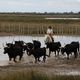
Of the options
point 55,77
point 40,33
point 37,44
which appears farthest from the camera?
point 40,33

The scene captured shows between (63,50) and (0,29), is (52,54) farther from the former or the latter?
(0,29)

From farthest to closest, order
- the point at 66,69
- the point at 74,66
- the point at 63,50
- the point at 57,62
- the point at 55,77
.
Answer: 1. the point at 63,50
2. the point at 57,62
3. the point at 74,66
4. the point at 66,69
5. the point at 55,77

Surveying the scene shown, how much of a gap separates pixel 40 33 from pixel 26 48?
25.1m

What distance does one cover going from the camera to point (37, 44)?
27406 millimetres

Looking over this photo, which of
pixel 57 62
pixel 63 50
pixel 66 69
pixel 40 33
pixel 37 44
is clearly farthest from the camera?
pixel 40 33

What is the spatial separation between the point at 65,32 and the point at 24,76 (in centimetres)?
3770

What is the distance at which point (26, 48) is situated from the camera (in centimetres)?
2633

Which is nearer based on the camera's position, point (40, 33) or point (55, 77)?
point (55, 77)

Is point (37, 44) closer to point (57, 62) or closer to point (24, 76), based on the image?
point (57, 62)

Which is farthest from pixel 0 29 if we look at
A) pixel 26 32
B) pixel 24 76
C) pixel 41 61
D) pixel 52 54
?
pixel 24 76

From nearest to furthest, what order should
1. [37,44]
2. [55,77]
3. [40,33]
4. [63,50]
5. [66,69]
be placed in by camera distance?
[55,77] < [66,69] < [63,50] < [37,44] < [40,33]

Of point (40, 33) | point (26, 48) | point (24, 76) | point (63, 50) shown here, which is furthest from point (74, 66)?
point (40, 33)

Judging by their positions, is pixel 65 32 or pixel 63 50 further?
pixel 65 32

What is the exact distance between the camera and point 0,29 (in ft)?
175
